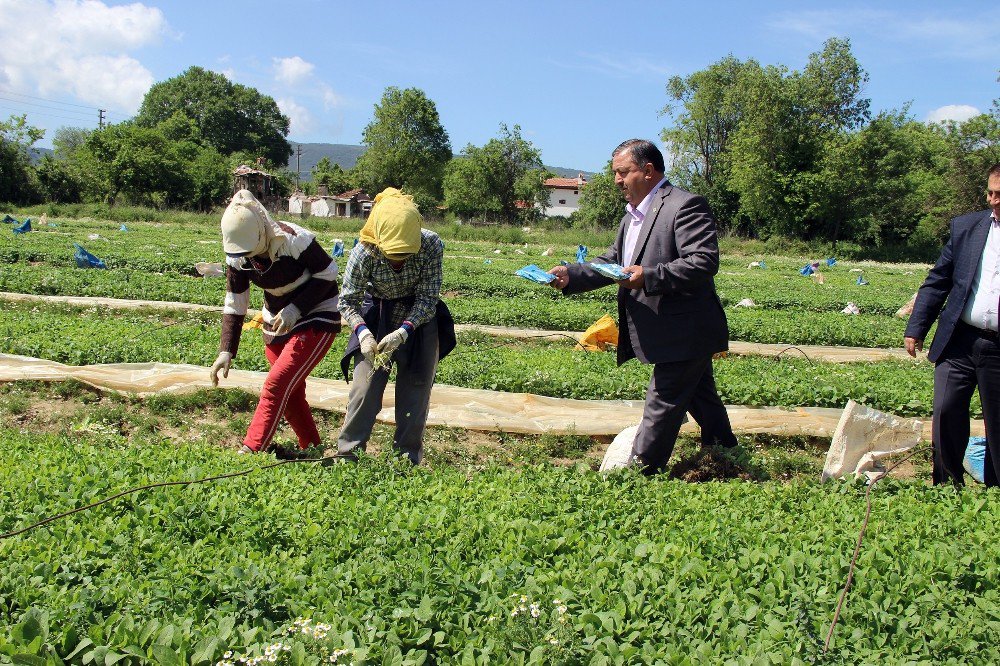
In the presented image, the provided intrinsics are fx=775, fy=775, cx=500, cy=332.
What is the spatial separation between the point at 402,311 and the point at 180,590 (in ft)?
7.11

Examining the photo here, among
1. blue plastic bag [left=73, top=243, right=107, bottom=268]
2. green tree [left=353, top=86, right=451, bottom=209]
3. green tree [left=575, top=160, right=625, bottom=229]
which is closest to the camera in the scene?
blue plastic bag [left=73, top=243, right=107, bottom=268]

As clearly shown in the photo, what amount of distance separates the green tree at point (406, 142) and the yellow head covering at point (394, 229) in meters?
60.0

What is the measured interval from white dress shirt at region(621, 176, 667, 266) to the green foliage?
1346 mm

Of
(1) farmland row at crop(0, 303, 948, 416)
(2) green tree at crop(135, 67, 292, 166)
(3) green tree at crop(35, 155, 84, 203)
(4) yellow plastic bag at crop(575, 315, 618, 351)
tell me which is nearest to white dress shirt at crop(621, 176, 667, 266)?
(1) farmland row at crop(0, 303, 948, 416)

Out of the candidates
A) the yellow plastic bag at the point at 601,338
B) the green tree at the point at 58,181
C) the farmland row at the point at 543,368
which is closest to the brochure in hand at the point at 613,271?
the farmland row at the point at 543,368

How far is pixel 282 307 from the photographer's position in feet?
15.2

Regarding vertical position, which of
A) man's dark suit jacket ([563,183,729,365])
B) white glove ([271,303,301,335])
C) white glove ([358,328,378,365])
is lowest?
white glove ([358,328,378,365])

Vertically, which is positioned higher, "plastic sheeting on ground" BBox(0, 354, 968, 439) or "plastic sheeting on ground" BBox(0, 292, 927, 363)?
"plastic sheeting on ground" BBox(0, 292, 927, 363)

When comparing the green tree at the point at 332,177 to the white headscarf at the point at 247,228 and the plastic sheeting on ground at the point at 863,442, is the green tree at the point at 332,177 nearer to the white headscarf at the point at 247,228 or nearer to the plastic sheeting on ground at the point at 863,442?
the white headscarf at the point at 247,228

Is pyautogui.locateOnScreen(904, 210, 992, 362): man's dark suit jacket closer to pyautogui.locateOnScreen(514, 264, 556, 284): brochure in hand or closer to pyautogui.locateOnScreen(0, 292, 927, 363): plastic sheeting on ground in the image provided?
pyautogui.locateOnScreen(514, 264, 556, 284): brochure in hand

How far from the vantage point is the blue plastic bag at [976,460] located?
16.6 feet

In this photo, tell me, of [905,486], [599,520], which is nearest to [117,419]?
[599,520]

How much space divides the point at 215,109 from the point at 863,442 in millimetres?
91531

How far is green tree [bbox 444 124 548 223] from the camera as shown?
54.2 meters
